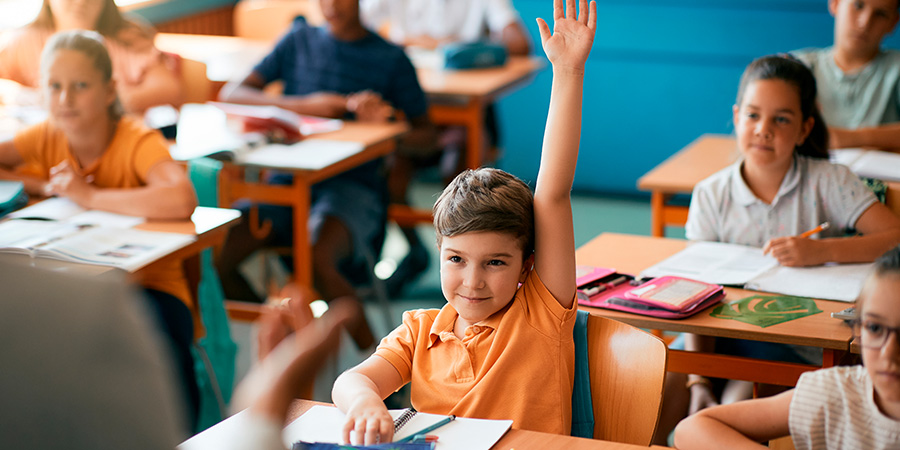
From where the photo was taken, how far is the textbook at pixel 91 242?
2.04m

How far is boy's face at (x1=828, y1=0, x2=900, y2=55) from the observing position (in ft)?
10.0

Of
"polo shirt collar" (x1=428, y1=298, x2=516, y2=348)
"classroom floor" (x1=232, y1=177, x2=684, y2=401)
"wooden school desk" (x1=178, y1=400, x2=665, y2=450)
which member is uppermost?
"polo shirt collar" (x1=428, y1=298, x2=516, y2=348)

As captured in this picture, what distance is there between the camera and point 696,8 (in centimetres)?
515

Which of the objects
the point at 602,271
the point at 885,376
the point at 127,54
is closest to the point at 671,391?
the point at 602,271

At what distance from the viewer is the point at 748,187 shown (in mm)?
2229

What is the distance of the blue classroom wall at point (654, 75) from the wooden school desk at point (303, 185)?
7.57 ft

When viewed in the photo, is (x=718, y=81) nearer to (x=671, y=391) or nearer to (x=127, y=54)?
(x=127, y=54)

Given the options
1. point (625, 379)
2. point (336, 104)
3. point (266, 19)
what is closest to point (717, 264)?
point (625, 379)

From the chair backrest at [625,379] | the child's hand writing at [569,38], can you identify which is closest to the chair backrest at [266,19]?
the child's hand writing at [569,38]

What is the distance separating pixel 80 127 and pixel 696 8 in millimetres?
3683

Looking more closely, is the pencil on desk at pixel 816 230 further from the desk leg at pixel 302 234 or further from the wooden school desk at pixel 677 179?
the desk leg at pixel 302 234

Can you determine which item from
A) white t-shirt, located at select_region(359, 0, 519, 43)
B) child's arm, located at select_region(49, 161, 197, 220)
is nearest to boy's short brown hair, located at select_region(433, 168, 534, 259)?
child's arm, located at select_region(49, 161, 197, 220)

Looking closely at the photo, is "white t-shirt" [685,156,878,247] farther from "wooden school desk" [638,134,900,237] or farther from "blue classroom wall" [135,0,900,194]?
"blue classroom wall" [135,0,900,194]

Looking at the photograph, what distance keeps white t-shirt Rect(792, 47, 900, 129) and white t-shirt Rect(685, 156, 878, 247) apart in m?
1.08
